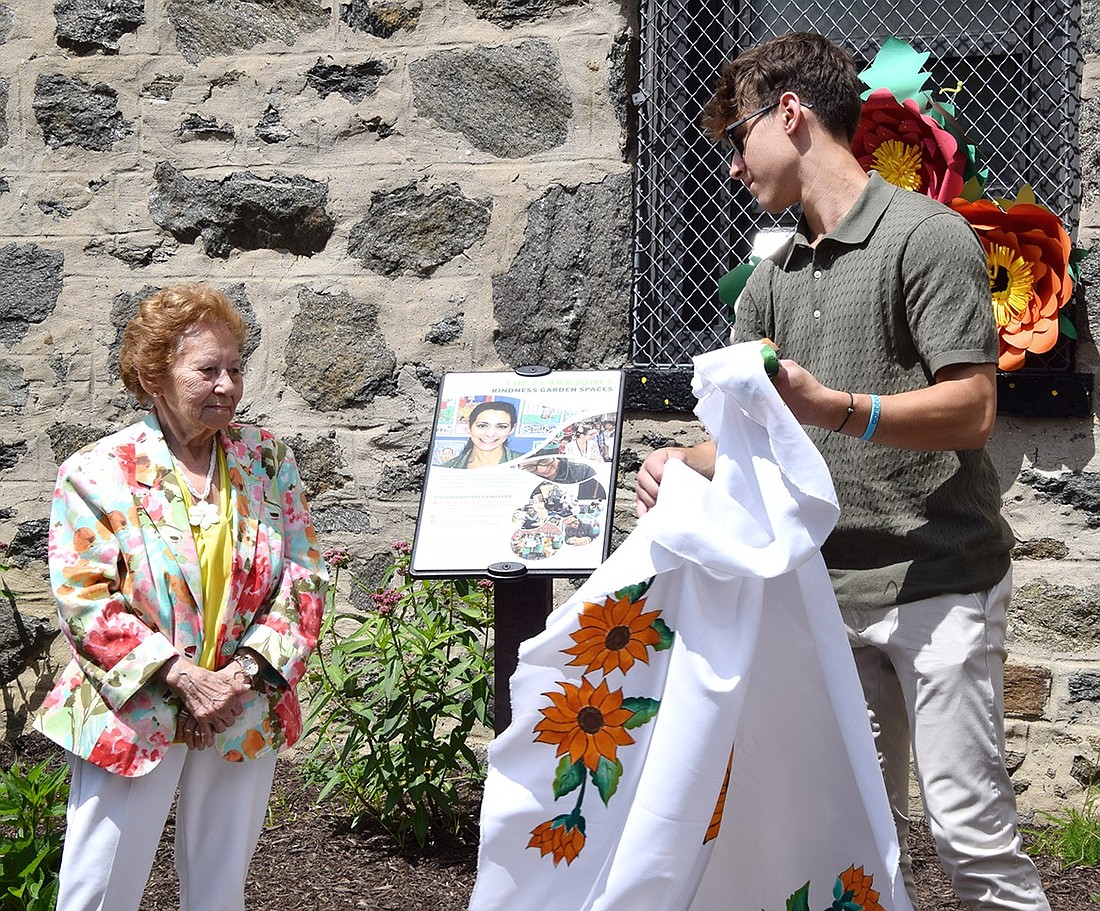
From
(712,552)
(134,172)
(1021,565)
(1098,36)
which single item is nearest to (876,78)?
(1098,36)

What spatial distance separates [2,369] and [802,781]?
3139 millimetres

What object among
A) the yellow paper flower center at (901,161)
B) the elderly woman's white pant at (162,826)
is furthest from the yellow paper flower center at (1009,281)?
the elderly woman's white pant at (162,826)

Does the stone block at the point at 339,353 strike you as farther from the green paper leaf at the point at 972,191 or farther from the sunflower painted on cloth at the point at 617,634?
the sunflower painted on cloth at the point at 617,634

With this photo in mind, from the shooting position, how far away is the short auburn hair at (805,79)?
2.42 meters

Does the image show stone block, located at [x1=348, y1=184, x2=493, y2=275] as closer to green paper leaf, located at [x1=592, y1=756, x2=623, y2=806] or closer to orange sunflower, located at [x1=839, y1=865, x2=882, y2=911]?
green paper leaf, located at [x1=592, y1=756, x2=623, y2=806]

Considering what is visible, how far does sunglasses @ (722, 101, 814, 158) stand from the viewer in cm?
245

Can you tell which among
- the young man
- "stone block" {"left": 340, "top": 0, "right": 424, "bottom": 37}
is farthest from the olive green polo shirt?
"stone block" {"left": 340, "top": 0, "right": 424, "bottom": 37}

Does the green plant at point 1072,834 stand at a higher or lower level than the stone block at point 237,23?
lower

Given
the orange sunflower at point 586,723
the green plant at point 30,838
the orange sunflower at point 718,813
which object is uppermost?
the orange sunflower at point 586,723

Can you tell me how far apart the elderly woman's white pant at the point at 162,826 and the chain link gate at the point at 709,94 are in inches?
75.6

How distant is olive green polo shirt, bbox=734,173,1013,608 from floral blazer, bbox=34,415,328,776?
109 cm

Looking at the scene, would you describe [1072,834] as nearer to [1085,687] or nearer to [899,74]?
[1085,687]

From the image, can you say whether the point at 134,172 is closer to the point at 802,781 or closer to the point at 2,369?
the point at 2,369

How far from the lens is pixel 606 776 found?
218 centimetres
